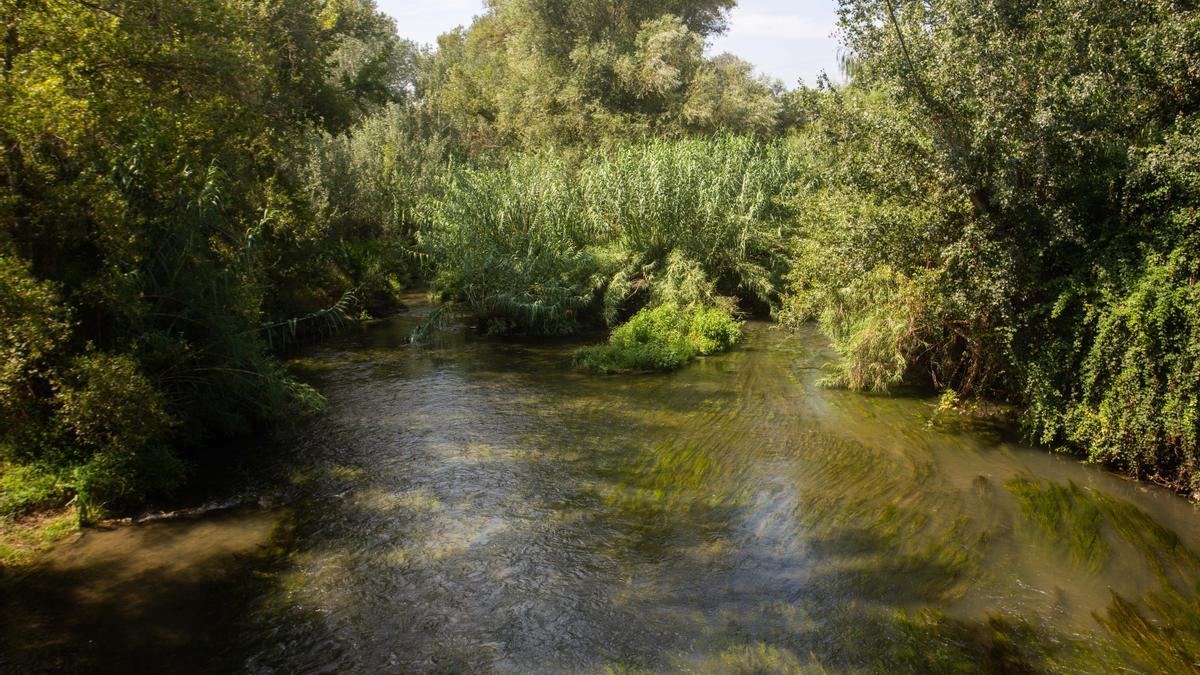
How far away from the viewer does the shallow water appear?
19.7 ft

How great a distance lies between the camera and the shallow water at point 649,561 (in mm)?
6004

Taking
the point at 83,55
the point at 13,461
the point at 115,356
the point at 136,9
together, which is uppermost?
the point at 136,9

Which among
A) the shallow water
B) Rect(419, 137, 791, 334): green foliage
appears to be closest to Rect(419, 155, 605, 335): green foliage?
Rect(419, 137, 791, 334): green foliage

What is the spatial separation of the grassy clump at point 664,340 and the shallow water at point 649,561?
371cm

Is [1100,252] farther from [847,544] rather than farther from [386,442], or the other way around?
[386,442]

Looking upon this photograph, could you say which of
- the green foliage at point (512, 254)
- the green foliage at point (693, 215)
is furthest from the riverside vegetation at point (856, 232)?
the green foliage at point (693, 215)

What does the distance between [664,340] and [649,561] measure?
9.35 metres

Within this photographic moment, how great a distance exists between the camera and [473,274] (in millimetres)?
17609

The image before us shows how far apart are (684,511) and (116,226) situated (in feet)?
23.9

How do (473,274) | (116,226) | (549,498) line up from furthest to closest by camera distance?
(473,274) → (549,498) → (116,226)

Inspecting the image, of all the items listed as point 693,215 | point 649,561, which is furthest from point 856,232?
point 693,215

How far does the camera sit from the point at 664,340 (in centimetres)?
1645

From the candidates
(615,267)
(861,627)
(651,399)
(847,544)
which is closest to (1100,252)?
(847,544)

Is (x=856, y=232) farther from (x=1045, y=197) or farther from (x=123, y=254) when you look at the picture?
(x=123, y=254)
